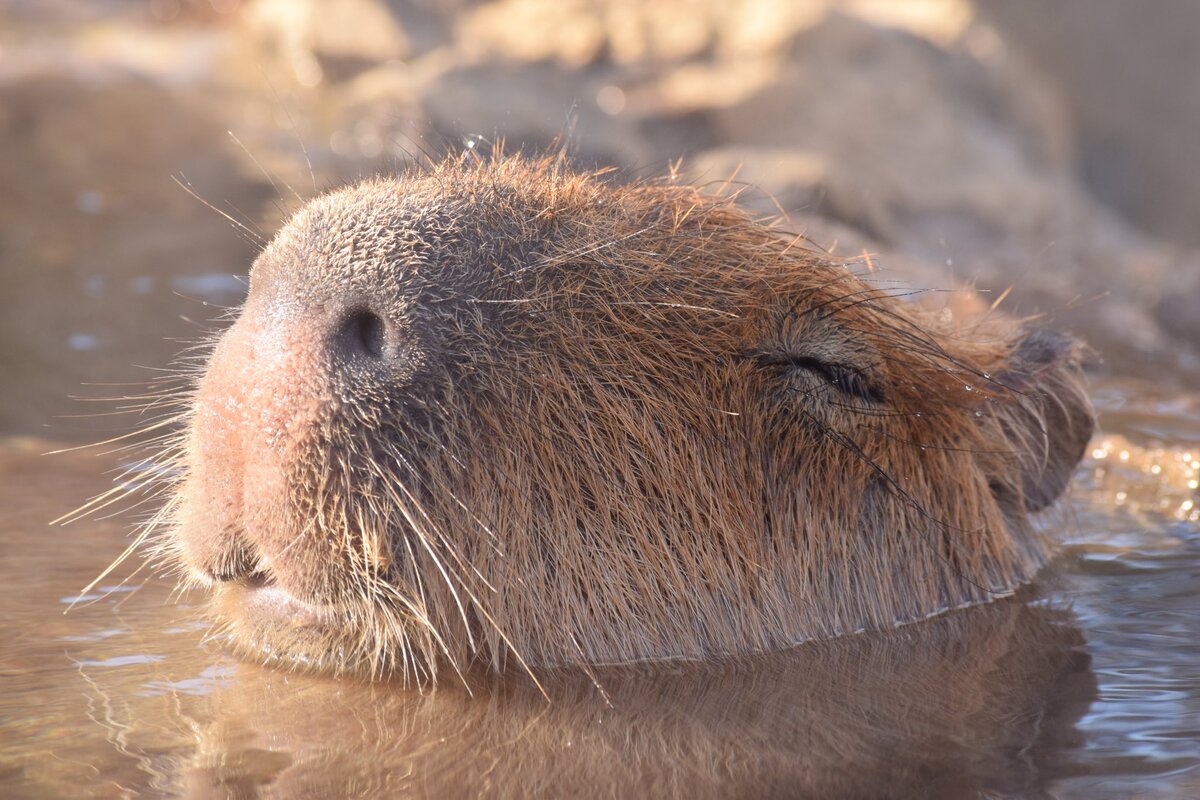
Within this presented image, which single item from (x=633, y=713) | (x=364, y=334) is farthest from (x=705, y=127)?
(x=633, y=713)

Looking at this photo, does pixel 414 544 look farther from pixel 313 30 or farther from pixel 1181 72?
pixel 313 30

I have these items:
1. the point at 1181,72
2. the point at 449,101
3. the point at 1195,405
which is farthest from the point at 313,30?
the point at 1195,405

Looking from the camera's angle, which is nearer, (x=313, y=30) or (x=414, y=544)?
(x=414, y=544)

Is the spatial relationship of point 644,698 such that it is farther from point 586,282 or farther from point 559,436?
point 586,282

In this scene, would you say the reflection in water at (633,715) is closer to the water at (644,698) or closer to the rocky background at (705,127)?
the water at (644,698)

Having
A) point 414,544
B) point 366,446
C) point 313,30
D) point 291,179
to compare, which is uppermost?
point 313,30

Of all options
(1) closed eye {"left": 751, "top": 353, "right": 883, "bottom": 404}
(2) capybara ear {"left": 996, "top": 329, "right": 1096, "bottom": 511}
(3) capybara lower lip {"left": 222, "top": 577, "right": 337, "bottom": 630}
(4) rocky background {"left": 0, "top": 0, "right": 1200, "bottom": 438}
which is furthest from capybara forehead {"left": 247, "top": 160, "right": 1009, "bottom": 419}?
Result: (4) rocky background {"left": 0, "top": 0, "right": 1200, "bottom": 438}

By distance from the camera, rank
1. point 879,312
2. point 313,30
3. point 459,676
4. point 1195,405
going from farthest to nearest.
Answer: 1. point 313,30
2. point 1195,405
3. point 879,312
4. point 459,676
